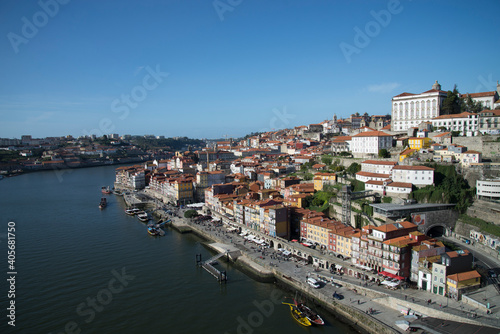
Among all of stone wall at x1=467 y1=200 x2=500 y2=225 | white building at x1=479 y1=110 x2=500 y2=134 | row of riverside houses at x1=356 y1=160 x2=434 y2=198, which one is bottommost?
stone wall at x1=467 y1=200 x2=500 y2=225

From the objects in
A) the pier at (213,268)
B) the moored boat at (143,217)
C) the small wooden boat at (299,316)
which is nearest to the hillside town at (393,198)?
the pier at (213,268)

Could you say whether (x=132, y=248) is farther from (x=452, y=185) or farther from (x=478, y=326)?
(x=452, y=185)

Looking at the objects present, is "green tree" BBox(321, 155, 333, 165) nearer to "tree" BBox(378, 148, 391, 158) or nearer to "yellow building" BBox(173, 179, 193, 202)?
"tree" BBox(378, 148, 391, 158)

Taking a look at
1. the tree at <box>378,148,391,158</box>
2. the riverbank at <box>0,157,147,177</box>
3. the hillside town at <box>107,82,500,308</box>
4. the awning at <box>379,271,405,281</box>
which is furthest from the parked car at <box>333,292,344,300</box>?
the riverbank at <box>0,157,147,177</box>

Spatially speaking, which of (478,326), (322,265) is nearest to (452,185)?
(322,265)

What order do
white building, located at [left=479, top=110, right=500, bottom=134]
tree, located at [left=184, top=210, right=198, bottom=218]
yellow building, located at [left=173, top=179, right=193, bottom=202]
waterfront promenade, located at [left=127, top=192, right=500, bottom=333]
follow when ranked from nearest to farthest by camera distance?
waterfront promenade, located at [left=127, top=192, right=500, bottom=333], white building, located at [left=479, top=110, right=500, bottom=134], tree, located at [left=184, top=210, right=198, bottom=218], yellow building, located at [left=173, top=179, right=193, bottom=202]

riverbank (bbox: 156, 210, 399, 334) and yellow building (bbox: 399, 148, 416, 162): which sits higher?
yellow building (bbox: 399, 148, 416, 162)
